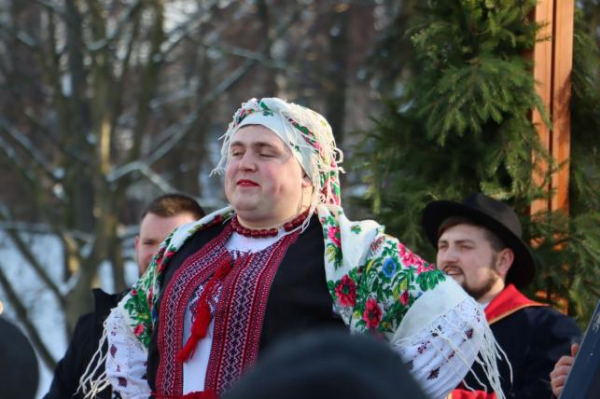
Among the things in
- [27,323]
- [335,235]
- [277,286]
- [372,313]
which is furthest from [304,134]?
[27,323]

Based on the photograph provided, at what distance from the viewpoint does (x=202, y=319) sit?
11.7 ft

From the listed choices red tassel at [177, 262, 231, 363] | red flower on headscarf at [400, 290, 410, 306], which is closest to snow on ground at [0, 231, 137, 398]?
red tassel at [177, 262, 231, 363]

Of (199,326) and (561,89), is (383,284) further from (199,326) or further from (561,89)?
(561,89)

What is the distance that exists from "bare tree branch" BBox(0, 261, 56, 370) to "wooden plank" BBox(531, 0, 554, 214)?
27.4ft

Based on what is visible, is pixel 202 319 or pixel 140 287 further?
pixel 140 287

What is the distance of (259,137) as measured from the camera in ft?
12.0

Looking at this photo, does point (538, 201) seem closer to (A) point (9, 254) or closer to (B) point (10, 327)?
(B) point (10, 327)

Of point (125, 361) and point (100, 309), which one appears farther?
point (100, 309)

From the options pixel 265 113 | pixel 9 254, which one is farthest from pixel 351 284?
pixel 9 254

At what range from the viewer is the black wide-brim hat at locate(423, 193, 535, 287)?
196 inches

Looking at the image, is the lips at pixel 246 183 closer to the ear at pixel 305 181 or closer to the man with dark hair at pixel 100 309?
the ear at pixel 305 181

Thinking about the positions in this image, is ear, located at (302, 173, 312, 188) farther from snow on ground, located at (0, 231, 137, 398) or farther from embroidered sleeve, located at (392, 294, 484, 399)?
snow on ground, located at (0, 231, 137, 398)

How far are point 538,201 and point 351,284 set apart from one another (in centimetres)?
209

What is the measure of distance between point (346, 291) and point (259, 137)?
1.83 ft
